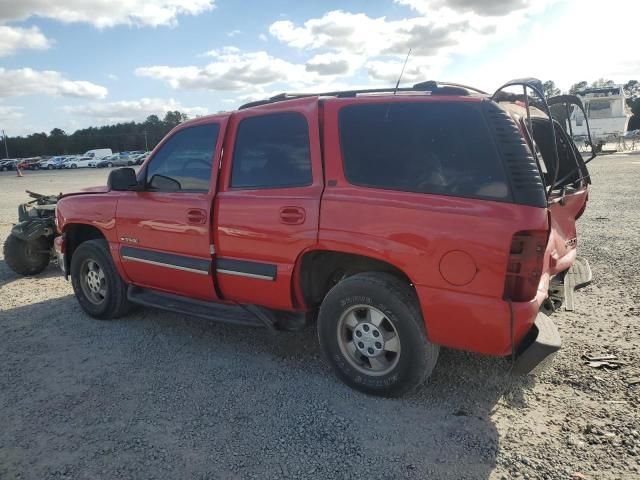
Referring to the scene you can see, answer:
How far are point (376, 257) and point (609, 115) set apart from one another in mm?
35127

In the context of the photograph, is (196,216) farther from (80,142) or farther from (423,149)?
(80,142)

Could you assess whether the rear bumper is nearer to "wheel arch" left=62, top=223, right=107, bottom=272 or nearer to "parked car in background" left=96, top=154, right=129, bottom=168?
"wheel arch" left=62, top=223, right=107, bottom=272

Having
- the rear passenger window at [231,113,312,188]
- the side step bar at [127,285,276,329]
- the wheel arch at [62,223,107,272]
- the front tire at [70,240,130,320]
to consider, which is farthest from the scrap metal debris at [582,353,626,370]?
the wheel arch at [62,223,107,272]

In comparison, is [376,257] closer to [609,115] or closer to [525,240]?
[525,240]

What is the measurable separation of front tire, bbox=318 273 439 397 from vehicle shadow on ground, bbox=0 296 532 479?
155mm

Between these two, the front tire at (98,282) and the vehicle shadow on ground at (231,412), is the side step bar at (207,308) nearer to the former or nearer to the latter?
the front tire at (98,282)

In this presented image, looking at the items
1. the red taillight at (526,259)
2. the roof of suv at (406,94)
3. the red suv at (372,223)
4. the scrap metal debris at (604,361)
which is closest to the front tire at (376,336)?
the red suv at (372,223)

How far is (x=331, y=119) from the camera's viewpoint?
3.61 meters

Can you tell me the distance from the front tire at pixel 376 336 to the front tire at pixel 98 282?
2.51 meters

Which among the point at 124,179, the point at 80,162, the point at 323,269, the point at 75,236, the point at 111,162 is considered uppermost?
the point at 124,179

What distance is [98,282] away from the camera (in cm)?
527

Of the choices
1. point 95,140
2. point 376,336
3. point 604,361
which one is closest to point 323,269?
point 376,336

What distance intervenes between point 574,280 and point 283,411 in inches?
101

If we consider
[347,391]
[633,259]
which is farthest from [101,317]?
[633,259]
